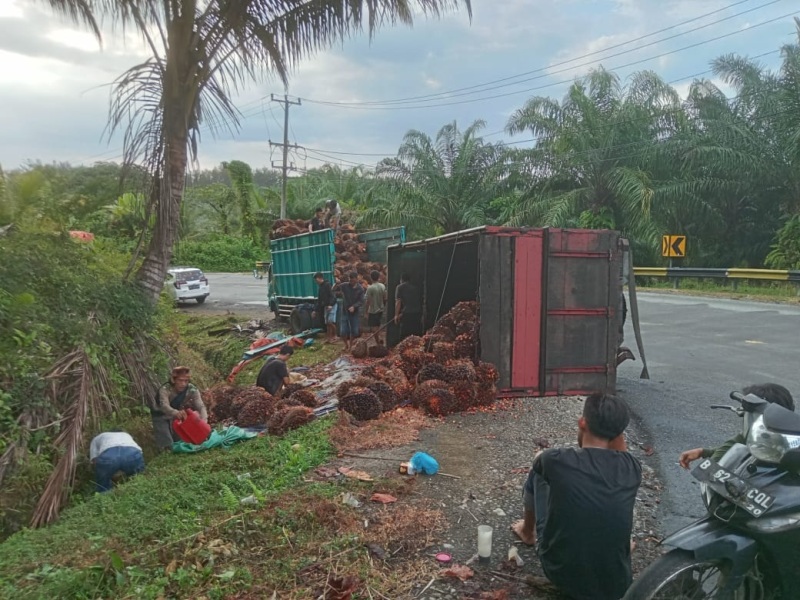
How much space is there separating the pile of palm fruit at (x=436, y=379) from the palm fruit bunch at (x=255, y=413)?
1092 millimetres

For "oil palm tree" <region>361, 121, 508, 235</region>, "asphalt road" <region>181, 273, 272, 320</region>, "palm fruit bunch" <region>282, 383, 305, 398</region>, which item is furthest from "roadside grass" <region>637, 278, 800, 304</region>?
"palm fruit bunch" <region>282, 383, 305, 398</region>

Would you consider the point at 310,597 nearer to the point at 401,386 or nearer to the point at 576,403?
the point at 401,386

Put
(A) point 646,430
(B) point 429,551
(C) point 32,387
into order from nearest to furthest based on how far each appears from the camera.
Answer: (B) point 429,551 < (C) point 32,387 < (A) point 646,430

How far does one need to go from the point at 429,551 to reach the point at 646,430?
383 centimetres

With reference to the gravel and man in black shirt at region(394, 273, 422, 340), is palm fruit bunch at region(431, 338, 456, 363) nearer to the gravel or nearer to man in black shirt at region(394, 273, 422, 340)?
the gravel

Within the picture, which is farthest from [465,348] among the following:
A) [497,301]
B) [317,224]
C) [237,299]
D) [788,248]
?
[788,248]

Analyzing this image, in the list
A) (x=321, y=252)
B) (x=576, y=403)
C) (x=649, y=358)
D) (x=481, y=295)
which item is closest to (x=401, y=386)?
(x=481, y=295)

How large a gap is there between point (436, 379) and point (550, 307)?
1682 millimetres

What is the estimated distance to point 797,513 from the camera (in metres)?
2.53

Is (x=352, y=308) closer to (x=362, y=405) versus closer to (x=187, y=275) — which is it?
(x=362, y=405)

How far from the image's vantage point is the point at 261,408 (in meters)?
7.68

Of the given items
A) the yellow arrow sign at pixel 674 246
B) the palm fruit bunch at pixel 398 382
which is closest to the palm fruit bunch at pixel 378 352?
the palm fruit bunch at pixel 398 382

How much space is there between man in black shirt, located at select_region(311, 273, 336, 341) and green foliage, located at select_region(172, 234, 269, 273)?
2918 centimetres

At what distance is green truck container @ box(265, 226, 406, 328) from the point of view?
1396cm
